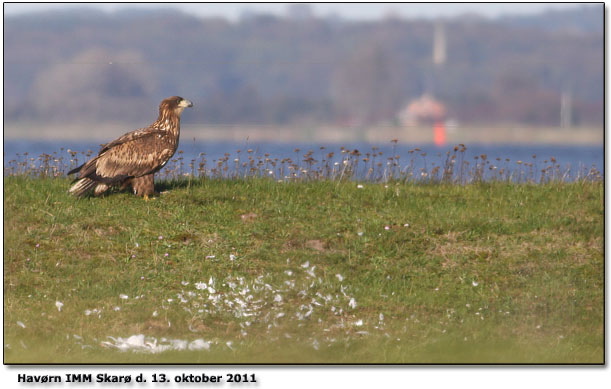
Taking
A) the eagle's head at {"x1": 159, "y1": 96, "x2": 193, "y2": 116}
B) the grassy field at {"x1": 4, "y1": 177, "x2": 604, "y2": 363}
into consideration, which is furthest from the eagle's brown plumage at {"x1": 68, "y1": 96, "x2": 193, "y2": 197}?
the grassy field at {"x1": 4, "y1": 177, "x2": 604, "y2": 363}

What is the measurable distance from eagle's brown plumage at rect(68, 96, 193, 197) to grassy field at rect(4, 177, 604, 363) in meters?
0.41

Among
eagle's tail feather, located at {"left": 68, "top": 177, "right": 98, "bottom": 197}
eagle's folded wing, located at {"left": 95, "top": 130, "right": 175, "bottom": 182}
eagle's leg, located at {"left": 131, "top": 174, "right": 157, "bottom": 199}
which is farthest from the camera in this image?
eagle's leg, located at {"left": 131, "top": 174, "right": 157, "bottom": 199}

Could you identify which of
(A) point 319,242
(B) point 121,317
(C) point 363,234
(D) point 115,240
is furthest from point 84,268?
(C) point 363,234

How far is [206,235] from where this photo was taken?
13.2 m

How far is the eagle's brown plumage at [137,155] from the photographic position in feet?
46.6

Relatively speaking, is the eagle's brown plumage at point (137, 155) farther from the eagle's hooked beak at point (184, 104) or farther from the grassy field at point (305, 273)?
the grassy field at point (305, 273)

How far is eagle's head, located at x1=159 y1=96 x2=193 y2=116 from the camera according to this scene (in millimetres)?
14508

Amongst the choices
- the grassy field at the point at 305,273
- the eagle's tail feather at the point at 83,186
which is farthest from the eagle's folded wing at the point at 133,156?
the grassy field at the point at 305,273

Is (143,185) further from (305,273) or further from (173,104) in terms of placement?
(305,273)

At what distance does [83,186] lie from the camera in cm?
1446

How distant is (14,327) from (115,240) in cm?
331

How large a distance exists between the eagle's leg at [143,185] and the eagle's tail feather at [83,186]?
2.33 feet

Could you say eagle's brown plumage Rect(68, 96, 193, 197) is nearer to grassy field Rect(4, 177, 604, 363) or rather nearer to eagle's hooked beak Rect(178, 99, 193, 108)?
eagle's hooked beak Rect(178, 99, 193, 108)

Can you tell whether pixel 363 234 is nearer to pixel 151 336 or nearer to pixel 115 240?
pixel 115 240
